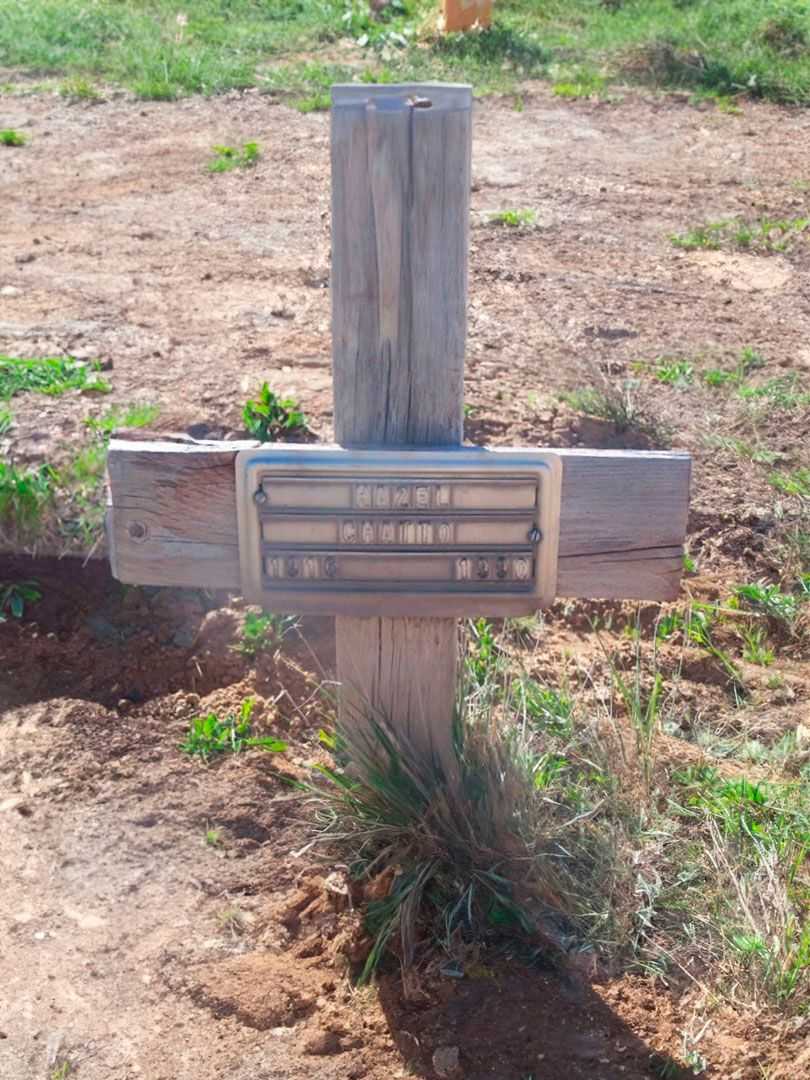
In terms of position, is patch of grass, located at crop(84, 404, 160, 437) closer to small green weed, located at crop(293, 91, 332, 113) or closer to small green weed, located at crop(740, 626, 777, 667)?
small green weed, located at crop(740, 626, 777, 667)

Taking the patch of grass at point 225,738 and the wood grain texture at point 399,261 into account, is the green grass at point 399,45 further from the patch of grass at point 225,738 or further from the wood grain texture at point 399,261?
the wood grain texture at point 399,261

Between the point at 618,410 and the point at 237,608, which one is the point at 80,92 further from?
the point at 237,608

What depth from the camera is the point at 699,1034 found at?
2.57 m

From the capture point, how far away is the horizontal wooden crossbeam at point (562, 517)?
2531 mm

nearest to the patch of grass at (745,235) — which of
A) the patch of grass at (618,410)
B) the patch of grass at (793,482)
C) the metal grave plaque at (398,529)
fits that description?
the patch of grass at (618,410)

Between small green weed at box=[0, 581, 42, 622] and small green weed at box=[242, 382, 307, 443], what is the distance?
903 millimetres

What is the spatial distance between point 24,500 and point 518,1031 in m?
2.38

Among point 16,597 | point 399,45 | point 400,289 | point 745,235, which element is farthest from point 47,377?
point 399,45

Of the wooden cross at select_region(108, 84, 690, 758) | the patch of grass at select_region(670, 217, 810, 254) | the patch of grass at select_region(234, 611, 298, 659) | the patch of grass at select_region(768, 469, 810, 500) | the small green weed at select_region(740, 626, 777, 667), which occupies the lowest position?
the small green weed at select_region(740, 626, 777, 667)

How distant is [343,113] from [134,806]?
1.77 meters

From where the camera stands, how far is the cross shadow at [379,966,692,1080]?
254cm

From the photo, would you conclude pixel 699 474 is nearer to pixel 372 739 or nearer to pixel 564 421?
pixel 564 421

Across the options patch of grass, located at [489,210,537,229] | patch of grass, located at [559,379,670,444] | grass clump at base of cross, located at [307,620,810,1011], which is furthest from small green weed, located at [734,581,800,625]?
patch of grass, located at [489,210,537,229]

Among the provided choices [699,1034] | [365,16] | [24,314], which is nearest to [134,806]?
[699,1034]
